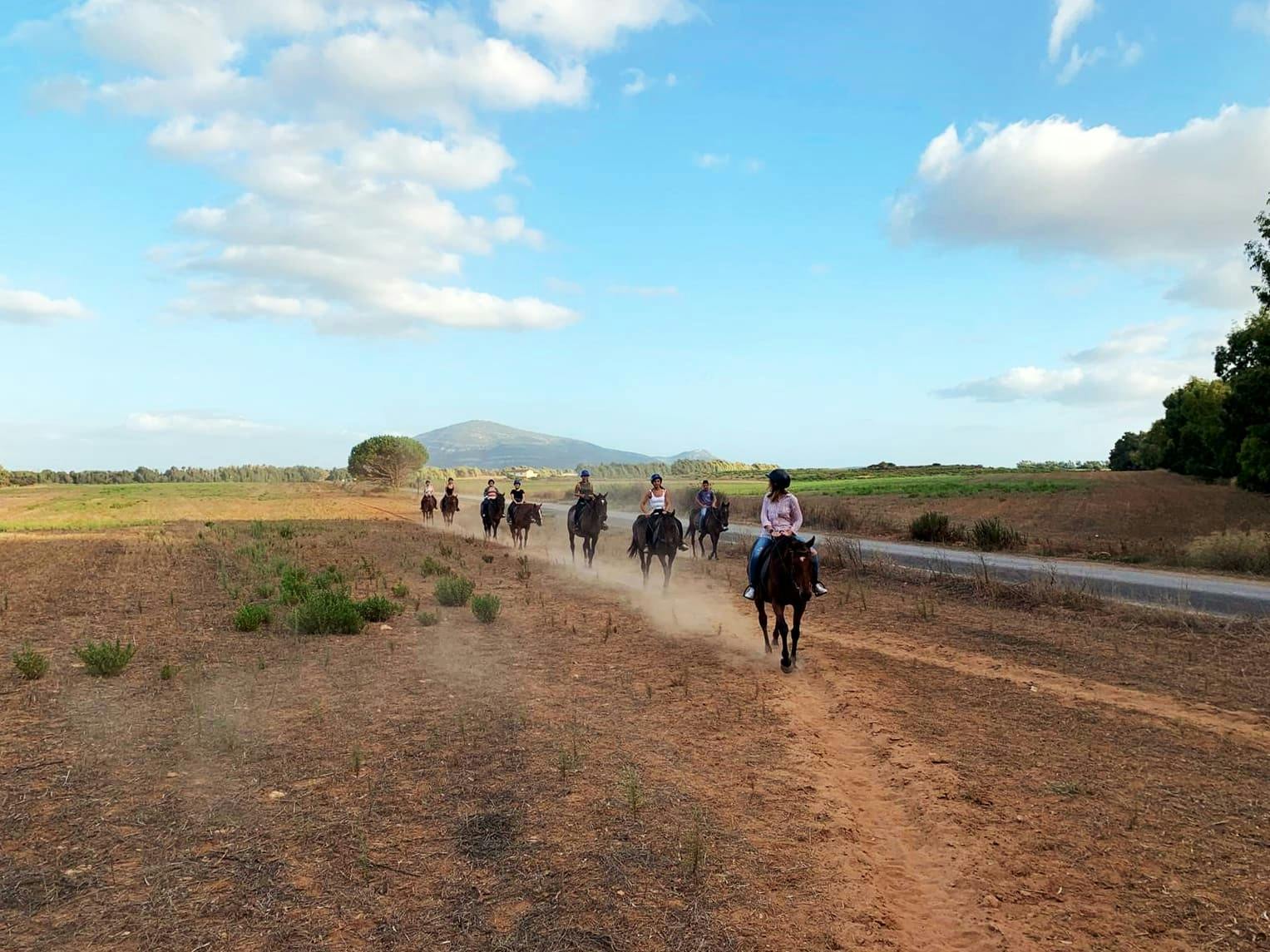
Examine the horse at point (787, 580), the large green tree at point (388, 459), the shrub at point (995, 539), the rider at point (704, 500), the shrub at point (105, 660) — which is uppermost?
the large green tree at point (388, 459)

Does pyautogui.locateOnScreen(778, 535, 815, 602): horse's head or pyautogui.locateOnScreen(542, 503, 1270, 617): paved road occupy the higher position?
pyautogui.locateOnScreen(778, 535, 815, 602): horse's head

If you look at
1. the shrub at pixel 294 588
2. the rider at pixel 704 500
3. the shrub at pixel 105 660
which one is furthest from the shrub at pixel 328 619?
the rider at pixel 704 500

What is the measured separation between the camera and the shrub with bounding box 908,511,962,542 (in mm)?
30078

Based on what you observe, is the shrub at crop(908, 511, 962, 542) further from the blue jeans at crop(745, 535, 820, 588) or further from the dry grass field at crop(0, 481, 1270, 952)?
the blue jeans at crop(745, 535, 820, 588)

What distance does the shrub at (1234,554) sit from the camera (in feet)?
68.6

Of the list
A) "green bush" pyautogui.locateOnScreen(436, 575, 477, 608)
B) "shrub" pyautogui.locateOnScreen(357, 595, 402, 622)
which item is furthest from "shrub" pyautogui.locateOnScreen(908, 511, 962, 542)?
"shrub" pyautogui.locateOnScreen(357, 595, 402, 622)

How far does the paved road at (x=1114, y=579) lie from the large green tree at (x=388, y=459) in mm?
103608

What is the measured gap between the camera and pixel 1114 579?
18.8 metres

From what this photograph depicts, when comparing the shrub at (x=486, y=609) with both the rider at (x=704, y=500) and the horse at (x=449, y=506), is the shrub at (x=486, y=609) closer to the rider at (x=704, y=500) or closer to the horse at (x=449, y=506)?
the rider at (x=704, y=500)

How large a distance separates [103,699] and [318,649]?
3.22 metres

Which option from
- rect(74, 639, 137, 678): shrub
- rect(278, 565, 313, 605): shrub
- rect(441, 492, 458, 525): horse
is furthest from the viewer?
rect(441, 492, 458, 525): horse

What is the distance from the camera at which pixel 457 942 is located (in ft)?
14.2

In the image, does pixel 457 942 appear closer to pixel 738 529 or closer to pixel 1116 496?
pixel 738 529

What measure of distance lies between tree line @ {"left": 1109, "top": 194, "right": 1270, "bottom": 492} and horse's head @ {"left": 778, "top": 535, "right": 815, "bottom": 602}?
37.1m
